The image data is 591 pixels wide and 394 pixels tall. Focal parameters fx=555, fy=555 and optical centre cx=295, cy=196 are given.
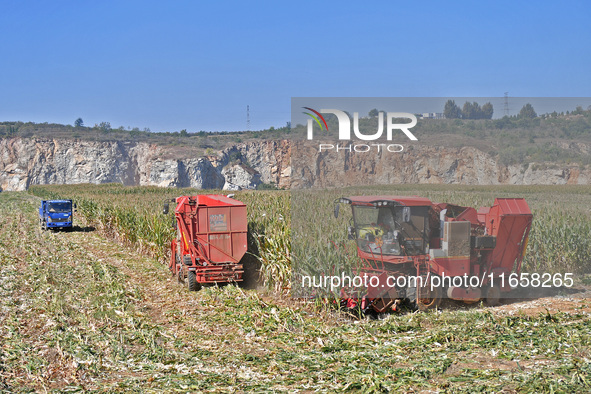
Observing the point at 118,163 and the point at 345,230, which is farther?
the point at 118,163

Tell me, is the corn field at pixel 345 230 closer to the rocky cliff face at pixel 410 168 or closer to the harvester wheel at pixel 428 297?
the rocky cliff face at pixel 410 168

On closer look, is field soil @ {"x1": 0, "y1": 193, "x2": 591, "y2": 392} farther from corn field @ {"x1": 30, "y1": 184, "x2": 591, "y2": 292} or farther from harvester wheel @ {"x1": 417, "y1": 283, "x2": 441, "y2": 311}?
corn field @ {"x1": 30, "y1": 184, "x2": 591, "y2": 292}

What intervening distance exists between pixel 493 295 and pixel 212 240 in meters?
6.67

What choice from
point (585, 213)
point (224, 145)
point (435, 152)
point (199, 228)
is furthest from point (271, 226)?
point (224, 145)

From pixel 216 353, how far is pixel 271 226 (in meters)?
5.55

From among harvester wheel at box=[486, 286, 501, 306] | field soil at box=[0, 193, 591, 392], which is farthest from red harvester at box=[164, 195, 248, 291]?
harvester wheel at box=[486, 286, 501, 306]

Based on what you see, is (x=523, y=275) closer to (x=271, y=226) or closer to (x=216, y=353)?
(x=271, y=226)

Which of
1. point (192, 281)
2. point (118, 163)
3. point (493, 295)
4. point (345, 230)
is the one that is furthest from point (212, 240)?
point (118, 163)

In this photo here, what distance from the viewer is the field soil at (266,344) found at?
6645 mm

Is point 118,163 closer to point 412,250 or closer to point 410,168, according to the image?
point 410,168

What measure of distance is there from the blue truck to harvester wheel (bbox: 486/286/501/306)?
2256 cm

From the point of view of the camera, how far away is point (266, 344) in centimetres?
898

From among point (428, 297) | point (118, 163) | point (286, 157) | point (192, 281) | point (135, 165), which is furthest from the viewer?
point (135, 165)

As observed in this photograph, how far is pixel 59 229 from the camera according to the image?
2861 centimetres
